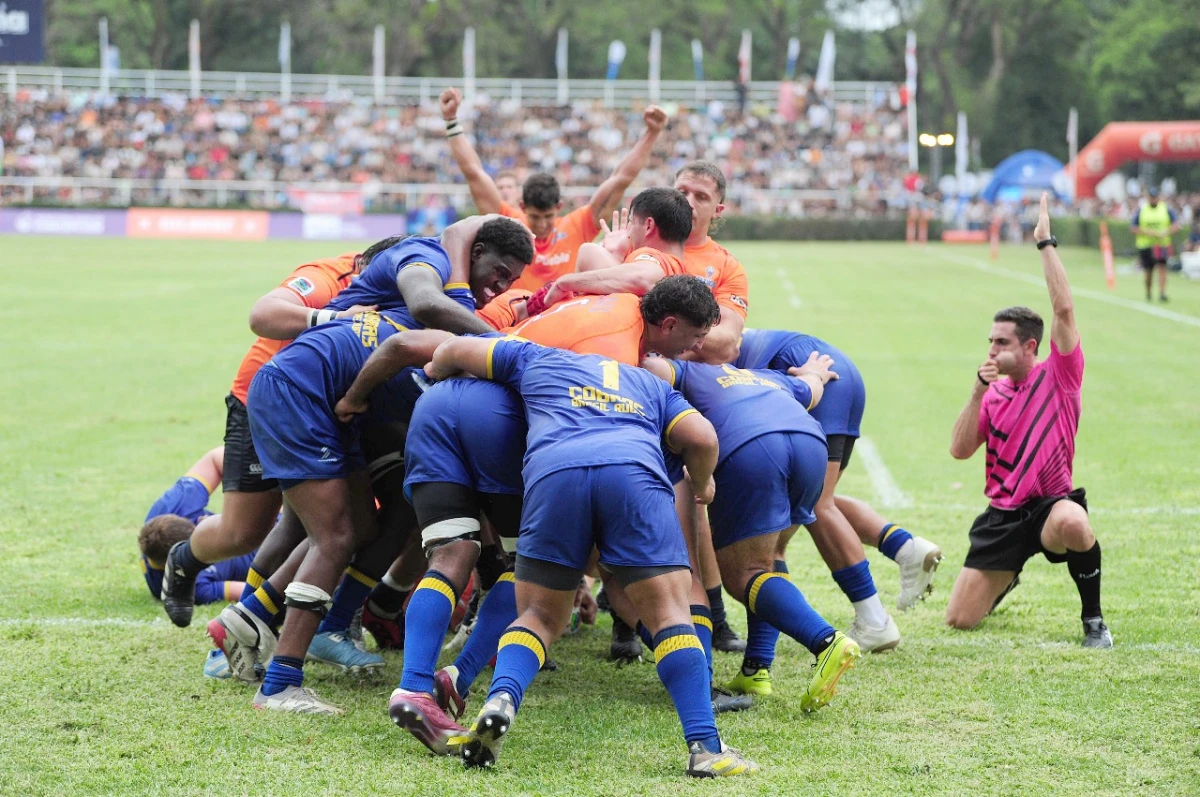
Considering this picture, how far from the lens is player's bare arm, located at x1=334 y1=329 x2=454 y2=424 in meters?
5.23

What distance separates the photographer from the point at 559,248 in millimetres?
8477

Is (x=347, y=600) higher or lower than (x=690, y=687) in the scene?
lower

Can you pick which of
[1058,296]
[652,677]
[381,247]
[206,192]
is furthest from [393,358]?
[206,192]

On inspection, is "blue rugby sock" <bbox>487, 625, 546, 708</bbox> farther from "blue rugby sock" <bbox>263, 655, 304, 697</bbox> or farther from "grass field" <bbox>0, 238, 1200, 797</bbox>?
"blue rugby sock" <bbox>263, 655, 304, 697</bbox>

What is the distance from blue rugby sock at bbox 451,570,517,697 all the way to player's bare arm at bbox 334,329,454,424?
92cm

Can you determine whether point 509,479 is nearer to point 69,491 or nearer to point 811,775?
point 811,775

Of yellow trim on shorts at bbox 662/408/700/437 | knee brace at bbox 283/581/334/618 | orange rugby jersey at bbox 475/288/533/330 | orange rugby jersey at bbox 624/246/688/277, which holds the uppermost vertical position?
orange rugby jersey at bbox 624/246/688/277

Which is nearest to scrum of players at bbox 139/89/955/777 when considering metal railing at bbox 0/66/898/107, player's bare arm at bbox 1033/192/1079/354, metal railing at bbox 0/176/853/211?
player's bare arm at bbox 1033/192/1079/354

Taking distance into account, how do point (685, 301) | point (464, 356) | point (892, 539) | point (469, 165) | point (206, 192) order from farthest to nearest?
point (206, 192) → point (469, 165) → point (892, 539) → point (685, 301) → point (464, 356)

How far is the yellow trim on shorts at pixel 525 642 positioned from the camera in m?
4.61

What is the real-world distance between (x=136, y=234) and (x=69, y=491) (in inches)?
1416

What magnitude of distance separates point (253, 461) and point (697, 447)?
7.00 feet

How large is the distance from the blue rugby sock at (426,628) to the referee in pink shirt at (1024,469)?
9.42 ft

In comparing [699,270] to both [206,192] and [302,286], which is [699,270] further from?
[206,192]
